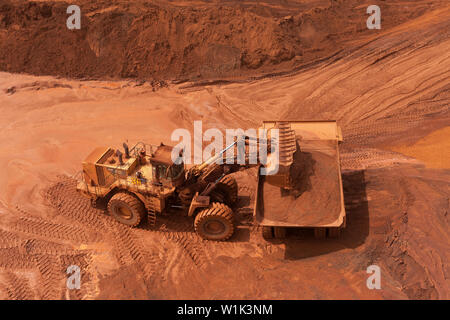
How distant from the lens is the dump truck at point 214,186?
975 centimetres

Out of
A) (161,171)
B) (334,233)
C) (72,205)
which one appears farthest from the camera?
(72,205)

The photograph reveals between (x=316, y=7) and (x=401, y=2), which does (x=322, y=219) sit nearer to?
(x=316, y=7)

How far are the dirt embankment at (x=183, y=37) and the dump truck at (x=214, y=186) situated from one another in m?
6.65

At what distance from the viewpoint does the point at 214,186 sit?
33.7ft

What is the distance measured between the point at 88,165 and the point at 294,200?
181 inches

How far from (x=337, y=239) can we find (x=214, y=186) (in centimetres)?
278

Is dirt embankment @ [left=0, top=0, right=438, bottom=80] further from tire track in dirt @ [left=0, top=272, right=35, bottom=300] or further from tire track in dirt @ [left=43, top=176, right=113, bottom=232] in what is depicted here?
tire track in dirt @ [left=0, top=272, right=35, bottom=300]

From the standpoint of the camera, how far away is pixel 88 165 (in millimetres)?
10680

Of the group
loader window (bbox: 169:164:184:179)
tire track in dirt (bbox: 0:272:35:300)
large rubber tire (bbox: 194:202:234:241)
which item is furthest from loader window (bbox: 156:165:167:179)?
tire track in dirt (bbox: 0:272:35:300)

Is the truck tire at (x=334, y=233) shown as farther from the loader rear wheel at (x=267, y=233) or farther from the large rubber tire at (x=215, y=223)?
the large rubber tire at (x=215, y=223)

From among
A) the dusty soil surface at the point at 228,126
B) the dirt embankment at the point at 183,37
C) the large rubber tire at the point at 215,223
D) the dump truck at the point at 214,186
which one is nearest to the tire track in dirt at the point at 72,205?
the dusty soil surface at the point at 228,126

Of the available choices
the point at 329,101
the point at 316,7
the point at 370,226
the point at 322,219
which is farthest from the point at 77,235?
the point at 316,7

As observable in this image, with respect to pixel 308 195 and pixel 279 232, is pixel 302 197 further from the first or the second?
pixel 279 232

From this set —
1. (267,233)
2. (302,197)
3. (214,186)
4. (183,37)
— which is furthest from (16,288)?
(183,37)
